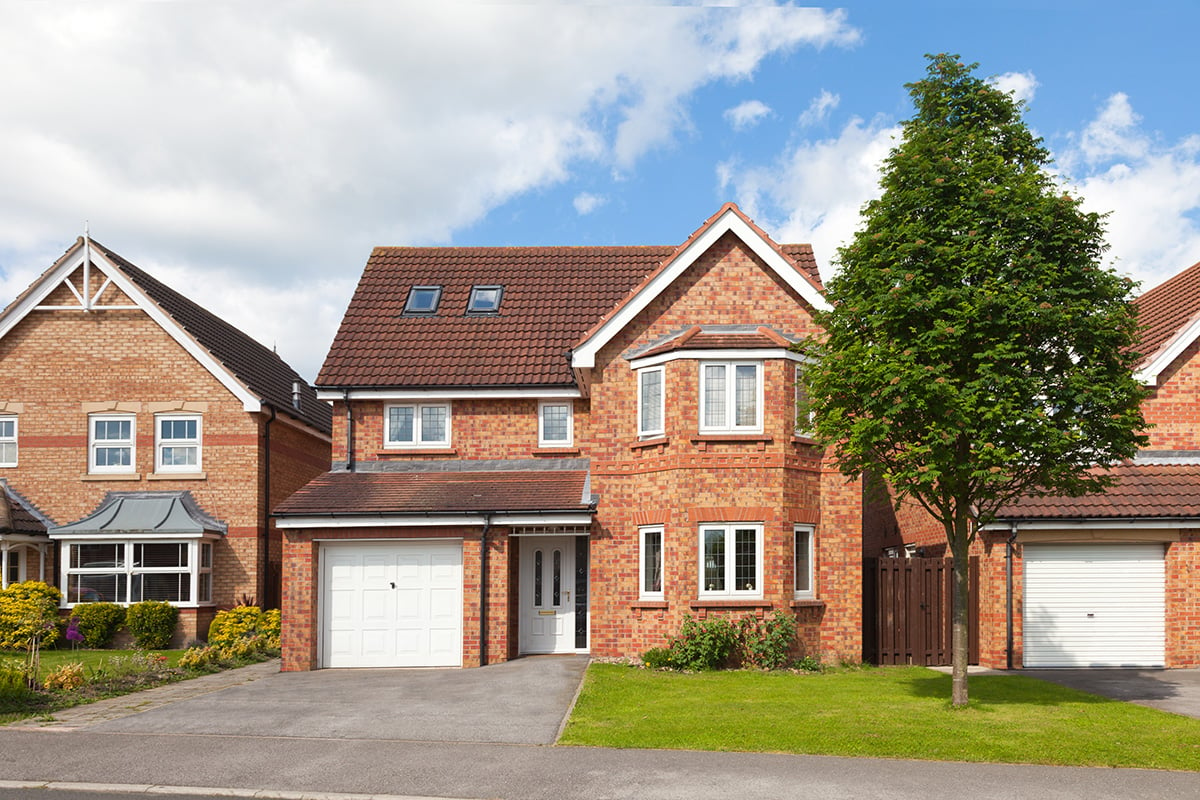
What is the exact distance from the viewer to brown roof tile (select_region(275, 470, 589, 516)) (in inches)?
758

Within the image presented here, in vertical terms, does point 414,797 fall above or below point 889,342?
below

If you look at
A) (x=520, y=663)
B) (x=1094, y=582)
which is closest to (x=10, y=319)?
(x=520, y=663)

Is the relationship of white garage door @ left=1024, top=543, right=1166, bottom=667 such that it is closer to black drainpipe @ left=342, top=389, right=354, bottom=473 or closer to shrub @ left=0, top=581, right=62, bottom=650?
black drainpipe @ left=342, top=389, right=354, bottom=473

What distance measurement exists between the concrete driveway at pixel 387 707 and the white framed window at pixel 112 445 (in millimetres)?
8486

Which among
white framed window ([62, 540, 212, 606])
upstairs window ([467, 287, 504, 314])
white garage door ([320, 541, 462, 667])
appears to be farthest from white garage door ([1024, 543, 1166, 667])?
white framed window ([62, 540, 212, 606])

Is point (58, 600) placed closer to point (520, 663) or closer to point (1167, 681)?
point (520, 663)

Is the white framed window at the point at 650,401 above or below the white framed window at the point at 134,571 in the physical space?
above

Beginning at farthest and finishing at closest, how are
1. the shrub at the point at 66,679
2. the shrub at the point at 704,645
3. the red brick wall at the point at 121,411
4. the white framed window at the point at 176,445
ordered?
the white framed window at the point at 176,445 → the red brick wall at the point at 121,411 → the shrub at the point at 704,645 → the shrub at the point at 66,679

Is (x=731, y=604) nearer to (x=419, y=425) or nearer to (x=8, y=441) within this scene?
(x=419, y=425)

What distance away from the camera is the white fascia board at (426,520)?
19203 millimetres

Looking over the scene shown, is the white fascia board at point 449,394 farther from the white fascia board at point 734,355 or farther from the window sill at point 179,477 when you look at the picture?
the window sill at point 179,477

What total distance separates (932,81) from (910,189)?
1.59 meters

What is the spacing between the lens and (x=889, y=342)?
13.9 meters

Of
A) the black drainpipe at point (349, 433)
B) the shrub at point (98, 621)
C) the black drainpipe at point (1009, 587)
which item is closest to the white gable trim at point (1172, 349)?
the black drainpipe at point (1009, 587)
